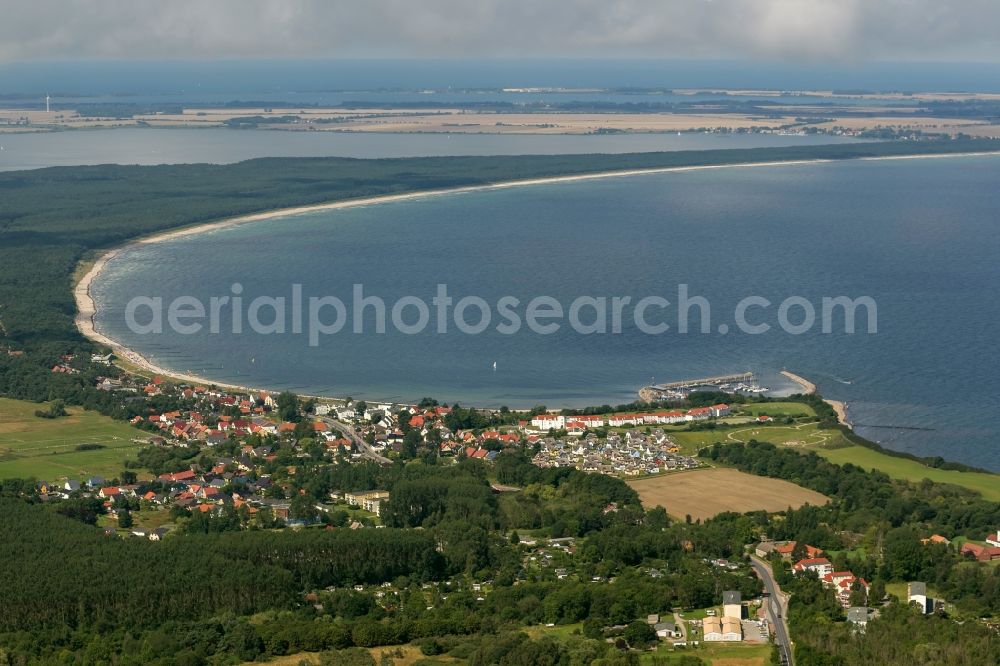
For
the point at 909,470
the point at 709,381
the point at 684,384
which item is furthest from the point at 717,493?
the point at 709,381

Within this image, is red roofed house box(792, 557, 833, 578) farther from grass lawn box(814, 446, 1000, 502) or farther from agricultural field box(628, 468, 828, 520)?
grass lawn box(814, 446, 1000, 502)

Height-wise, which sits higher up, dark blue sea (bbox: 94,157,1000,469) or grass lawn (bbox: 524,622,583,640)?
dark blue sea (bbox: 94,157,1000,469)

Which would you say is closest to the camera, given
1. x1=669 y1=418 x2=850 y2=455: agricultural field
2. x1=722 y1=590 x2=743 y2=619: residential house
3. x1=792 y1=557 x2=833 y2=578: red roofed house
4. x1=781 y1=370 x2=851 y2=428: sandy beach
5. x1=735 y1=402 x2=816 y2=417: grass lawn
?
x1=722 y1=590 x2=743 y2=619: residential house

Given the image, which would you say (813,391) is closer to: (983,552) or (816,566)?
(983,552)

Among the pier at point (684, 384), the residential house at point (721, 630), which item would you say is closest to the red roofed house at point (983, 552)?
the residential house at point (721, 630)

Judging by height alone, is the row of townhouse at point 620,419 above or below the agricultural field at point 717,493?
above

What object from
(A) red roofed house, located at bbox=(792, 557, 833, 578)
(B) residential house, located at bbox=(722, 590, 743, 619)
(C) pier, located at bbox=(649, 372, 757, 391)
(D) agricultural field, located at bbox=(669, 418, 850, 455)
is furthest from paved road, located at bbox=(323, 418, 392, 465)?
(B) residential house, located at bbox=(722, 590, 743, 619)

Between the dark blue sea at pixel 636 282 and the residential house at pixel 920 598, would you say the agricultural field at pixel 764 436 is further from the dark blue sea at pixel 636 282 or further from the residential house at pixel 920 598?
the residential house at pixel 920 598
